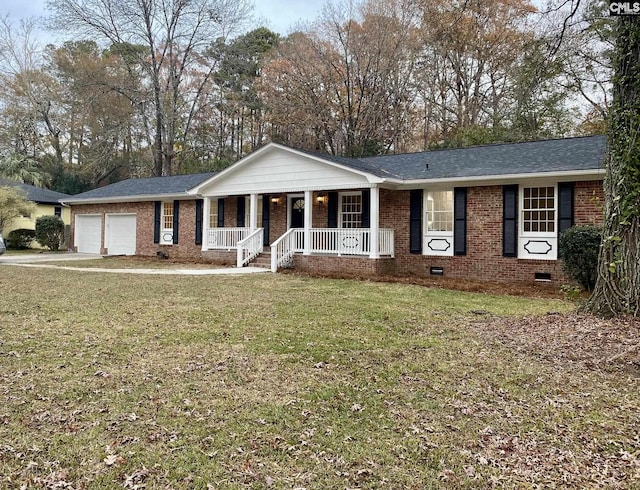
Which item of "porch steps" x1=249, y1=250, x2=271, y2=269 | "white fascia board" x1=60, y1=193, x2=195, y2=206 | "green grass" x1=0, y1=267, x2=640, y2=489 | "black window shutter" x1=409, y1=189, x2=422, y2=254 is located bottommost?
"green grass" x1=0, y1=267, x2=640, y2=489

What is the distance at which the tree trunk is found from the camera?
588 cm

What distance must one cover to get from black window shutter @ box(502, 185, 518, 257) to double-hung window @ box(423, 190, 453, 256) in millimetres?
1509

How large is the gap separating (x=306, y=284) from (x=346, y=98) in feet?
62.4

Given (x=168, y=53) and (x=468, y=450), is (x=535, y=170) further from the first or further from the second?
(x=168, y=53)

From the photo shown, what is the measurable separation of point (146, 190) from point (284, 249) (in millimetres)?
9021

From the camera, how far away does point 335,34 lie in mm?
26484

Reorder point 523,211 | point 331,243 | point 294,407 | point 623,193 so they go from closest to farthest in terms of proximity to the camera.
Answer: point 294,407 → point 623,193 → point 523,211 → point 331,243

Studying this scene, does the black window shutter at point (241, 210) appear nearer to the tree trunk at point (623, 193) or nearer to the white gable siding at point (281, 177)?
the white gable siding at point (281, 177)

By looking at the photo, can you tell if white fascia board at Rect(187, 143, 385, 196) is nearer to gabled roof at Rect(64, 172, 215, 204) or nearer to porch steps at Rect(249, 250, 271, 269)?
gabled roof at Rect(64, 172, 215, 204)

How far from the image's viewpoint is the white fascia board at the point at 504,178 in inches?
435

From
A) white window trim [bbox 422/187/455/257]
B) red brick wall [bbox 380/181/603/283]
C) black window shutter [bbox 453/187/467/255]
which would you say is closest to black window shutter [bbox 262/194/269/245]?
red brick wall [bbox 380/181/603/283]

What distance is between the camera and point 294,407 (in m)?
3.67

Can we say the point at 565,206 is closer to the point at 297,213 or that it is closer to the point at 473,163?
the point at 473,163

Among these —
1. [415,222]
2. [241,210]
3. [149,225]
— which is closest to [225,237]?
[241,210]
